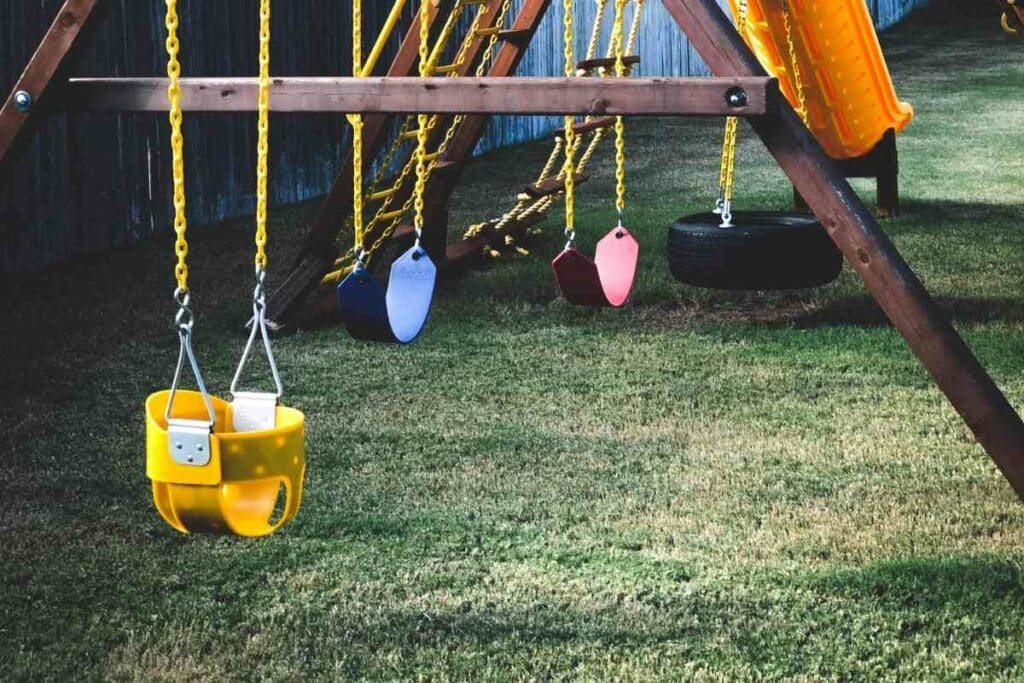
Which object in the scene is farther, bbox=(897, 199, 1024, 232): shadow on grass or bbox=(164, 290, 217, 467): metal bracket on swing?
bbox=(897, 199, 1024, 232): shadow on grass

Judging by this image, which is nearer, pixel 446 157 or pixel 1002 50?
pixel 446 157

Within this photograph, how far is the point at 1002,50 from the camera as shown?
2280 cm

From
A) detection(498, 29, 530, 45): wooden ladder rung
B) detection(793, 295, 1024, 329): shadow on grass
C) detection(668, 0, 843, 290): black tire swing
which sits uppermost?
detection(498, 29, 530, 45): wooden ladder rung

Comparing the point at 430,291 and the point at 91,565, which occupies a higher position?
the point at 430,291

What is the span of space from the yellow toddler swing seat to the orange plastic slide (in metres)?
5.53

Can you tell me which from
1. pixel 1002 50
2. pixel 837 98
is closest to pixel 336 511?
pixel 837 98

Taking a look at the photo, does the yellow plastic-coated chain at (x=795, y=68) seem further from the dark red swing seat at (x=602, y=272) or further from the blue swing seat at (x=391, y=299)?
the blue swing seat at (x=391, y=299)

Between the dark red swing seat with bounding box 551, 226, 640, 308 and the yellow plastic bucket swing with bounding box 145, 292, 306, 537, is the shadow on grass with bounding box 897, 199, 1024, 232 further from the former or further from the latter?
the yellow plastic bucket swing with bounding box 145, 292, 306, 537

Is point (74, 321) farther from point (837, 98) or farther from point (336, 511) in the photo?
point (837, 98)

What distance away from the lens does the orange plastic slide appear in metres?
8.15

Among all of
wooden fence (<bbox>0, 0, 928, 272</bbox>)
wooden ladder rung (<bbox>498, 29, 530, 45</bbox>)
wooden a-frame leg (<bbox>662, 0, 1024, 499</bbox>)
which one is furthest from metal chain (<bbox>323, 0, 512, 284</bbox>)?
wooden a-frame leg (<bbox>662, 0, 1024, 499</bbox>)

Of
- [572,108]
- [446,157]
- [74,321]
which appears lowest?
[74,321]

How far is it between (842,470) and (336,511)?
175 centimetres

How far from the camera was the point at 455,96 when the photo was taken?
358 cm
